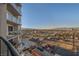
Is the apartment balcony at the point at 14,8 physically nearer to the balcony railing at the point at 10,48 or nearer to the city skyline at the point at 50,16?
the city skyline at the point at 50,16

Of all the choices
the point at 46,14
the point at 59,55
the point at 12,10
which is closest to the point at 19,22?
the point at 12,10

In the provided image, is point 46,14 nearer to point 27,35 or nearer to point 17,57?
point 27,35

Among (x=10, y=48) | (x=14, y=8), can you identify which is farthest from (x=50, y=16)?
(x=10, y=48)

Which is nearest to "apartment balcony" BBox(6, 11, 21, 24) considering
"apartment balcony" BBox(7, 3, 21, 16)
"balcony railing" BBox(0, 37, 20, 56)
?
"apartment balcony" BBox(7, 3, 21, 16)

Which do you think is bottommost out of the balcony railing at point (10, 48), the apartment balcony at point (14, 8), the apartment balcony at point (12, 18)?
the balcony railing at point (10, 48)

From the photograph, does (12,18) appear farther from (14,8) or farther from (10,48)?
(10,48)

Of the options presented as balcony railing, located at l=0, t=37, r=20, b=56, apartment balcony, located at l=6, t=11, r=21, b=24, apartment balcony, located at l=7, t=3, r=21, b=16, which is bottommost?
balcony railing, located at l=0, t=37, r=20, b=56

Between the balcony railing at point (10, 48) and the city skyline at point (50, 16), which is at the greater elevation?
the city skyline at point (50, 16)

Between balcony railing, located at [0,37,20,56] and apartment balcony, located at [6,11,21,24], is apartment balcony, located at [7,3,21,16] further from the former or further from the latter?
balcony railing, located at [0,37,20,56]

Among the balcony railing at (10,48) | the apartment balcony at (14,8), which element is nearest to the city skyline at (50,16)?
the apartment balcony at (14,8)
